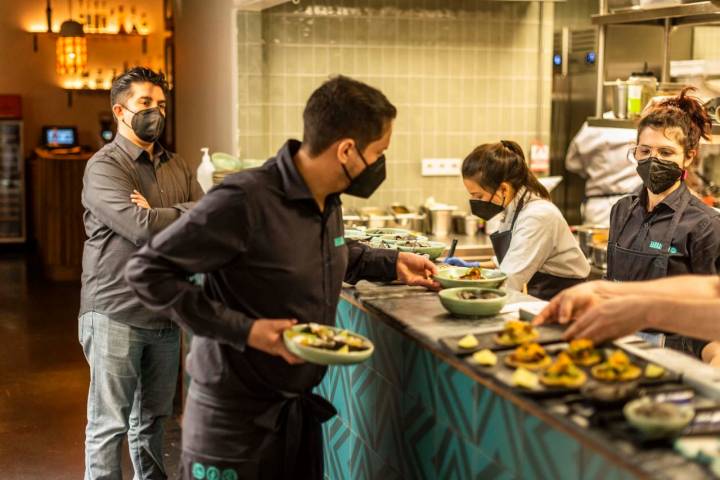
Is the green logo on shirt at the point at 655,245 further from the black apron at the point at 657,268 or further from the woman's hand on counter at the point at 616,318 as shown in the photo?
the woman's hand on counter at the point at 616,318

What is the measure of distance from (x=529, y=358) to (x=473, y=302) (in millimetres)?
536

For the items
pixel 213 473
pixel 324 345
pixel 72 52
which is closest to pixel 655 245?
pixel 324 345

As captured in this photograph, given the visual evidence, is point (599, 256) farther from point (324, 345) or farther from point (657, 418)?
point (657, 418)

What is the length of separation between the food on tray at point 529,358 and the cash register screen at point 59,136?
36.9ft

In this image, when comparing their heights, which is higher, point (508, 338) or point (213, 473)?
point (508, 338)

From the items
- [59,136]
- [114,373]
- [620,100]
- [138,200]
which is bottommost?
[114,373]

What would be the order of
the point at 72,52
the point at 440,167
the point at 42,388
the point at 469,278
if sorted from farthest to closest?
the point at 72,52
the point at 440,167
the point at 42,388
the point at 469,278

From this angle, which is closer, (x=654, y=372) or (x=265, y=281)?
(x=654, y=372)

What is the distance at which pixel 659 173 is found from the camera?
11.5 feet

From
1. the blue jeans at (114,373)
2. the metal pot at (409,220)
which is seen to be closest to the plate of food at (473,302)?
the blue jeans at (114,373)

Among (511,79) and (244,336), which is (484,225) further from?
(244,336)

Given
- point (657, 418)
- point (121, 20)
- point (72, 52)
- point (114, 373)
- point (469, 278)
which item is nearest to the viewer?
point (657, 418)

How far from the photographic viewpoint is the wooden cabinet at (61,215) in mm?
10406

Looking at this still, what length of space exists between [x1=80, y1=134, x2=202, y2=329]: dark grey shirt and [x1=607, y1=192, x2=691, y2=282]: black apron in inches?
68.3
